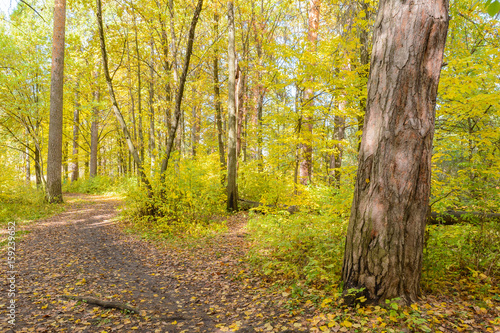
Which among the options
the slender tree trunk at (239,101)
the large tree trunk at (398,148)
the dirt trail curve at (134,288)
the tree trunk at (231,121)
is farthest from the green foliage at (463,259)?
the slender tree trunk at (239,101)

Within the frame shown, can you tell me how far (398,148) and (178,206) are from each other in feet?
19.7

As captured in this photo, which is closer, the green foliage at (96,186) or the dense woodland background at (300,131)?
the dense woodland background at (300,131)

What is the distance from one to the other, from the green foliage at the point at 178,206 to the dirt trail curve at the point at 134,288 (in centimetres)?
82

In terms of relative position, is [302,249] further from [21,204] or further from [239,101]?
[21,204]

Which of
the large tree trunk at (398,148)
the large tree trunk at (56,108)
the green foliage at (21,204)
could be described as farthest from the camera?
the large tree trunk at (56,108)

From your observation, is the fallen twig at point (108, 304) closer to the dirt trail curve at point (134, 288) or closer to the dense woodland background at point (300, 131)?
the dirt trail curve at point (134, 288)

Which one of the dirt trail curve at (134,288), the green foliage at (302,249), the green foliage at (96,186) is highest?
the green foliage at (96,186)

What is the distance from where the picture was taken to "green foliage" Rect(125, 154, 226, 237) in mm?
7234

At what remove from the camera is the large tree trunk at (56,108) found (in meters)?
10.4

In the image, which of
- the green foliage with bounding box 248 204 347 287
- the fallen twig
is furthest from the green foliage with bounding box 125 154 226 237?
the fallen twig

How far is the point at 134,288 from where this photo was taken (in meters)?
4.17

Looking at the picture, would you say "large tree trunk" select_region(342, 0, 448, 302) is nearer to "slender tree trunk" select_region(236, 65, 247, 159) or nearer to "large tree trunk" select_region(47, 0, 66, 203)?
"slender tree trunk" select_region(236, 65, 247, 159)

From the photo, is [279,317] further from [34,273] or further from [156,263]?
[34,273]

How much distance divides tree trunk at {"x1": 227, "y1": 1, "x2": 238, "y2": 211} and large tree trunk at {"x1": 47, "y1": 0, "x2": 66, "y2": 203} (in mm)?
6722
